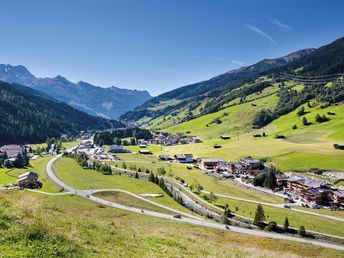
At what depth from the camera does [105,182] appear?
3450 inches

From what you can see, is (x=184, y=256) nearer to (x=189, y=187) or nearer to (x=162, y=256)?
(x=162, y=256)

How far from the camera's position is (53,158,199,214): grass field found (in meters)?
77.6

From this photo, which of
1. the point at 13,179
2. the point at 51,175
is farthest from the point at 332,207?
the point at 13,179

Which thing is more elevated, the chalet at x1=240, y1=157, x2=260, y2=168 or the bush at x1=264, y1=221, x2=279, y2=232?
the chalet at x1=240, y1=157, x2=260, y2=168

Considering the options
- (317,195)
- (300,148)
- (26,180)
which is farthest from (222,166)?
(26,180)

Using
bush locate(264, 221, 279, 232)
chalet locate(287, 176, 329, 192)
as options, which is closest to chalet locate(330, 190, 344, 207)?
chalet locate(287, 176, 329, 192)

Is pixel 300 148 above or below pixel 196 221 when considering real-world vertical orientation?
above

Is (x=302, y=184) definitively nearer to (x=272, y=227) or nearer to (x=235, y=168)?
(x=272, y=227)

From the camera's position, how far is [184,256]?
18297mm

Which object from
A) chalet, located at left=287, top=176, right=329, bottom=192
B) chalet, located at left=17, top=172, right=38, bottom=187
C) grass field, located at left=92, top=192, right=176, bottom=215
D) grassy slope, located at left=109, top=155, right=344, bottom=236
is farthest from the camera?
chalet, located at left=17, top=172, right=38, bottom=187

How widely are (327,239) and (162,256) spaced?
2100 inches

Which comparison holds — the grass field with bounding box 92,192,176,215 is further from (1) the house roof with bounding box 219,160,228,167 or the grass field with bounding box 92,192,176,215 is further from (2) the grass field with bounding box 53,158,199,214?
(1) the house roof with bounding box 219,160,228,167

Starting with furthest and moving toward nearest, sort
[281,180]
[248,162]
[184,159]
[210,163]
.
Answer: [184,159] → [210,163] → [248,162] → [281,180]

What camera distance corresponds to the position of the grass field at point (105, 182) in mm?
77581
